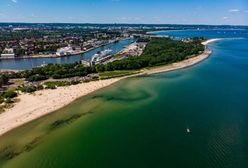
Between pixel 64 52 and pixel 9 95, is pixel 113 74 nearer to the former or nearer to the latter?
pixel 9 95

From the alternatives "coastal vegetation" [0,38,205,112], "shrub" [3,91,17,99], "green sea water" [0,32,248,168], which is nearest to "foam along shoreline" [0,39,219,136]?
"shrub" [3,91,17,99]

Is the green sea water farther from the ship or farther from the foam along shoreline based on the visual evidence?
the ship

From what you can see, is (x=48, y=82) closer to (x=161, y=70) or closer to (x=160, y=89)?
(x=160, y=89)

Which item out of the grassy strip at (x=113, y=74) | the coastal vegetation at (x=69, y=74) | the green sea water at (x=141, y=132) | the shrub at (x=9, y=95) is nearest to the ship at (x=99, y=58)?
the coastal vegetation at (x=69, y=74)

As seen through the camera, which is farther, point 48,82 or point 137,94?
point 48,82

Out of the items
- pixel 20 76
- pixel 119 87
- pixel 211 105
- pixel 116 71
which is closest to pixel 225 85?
pixel 211 105

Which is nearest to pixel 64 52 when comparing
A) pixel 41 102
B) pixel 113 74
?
pixel 113 74

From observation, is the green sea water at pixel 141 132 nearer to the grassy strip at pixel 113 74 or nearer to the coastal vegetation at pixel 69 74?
the grassy strip at pixel 113 74
